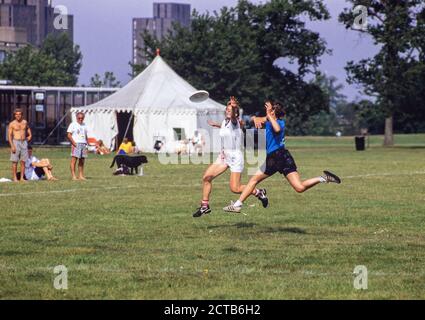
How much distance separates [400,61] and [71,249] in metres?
65.5

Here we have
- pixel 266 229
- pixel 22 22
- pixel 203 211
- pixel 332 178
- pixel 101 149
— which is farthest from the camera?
pixel 22 22

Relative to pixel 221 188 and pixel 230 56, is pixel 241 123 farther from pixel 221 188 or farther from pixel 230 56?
pixel 230 56

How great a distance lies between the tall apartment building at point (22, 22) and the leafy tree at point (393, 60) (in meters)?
63.6

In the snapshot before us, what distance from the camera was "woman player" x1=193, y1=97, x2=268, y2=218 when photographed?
18.7m

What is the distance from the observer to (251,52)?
3538 inches

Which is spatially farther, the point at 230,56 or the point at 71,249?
the point at 230,56

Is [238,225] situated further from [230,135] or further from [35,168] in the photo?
[35,168]

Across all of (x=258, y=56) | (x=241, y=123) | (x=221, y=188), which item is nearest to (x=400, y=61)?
(x=258, y=56)

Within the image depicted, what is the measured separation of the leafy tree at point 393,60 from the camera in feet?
253

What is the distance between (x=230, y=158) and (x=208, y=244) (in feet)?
11.5

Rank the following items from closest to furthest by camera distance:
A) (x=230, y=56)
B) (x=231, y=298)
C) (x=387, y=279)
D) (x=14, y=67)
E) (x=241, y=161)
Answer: (x=231, y=298)
(x=387, y=279)
(x=241, y=161)
(x=230, y=56)
(x=14, y=67)

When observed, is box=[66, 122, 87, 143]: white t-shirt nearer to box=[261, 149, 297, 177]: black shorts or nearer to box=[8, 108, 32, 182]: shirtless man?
box=[8, 108, 32, 182]: shirtless man

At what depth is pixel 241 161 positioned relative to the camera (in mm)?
18766

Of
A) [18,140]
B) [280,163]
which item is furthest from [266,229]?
[18,140]
